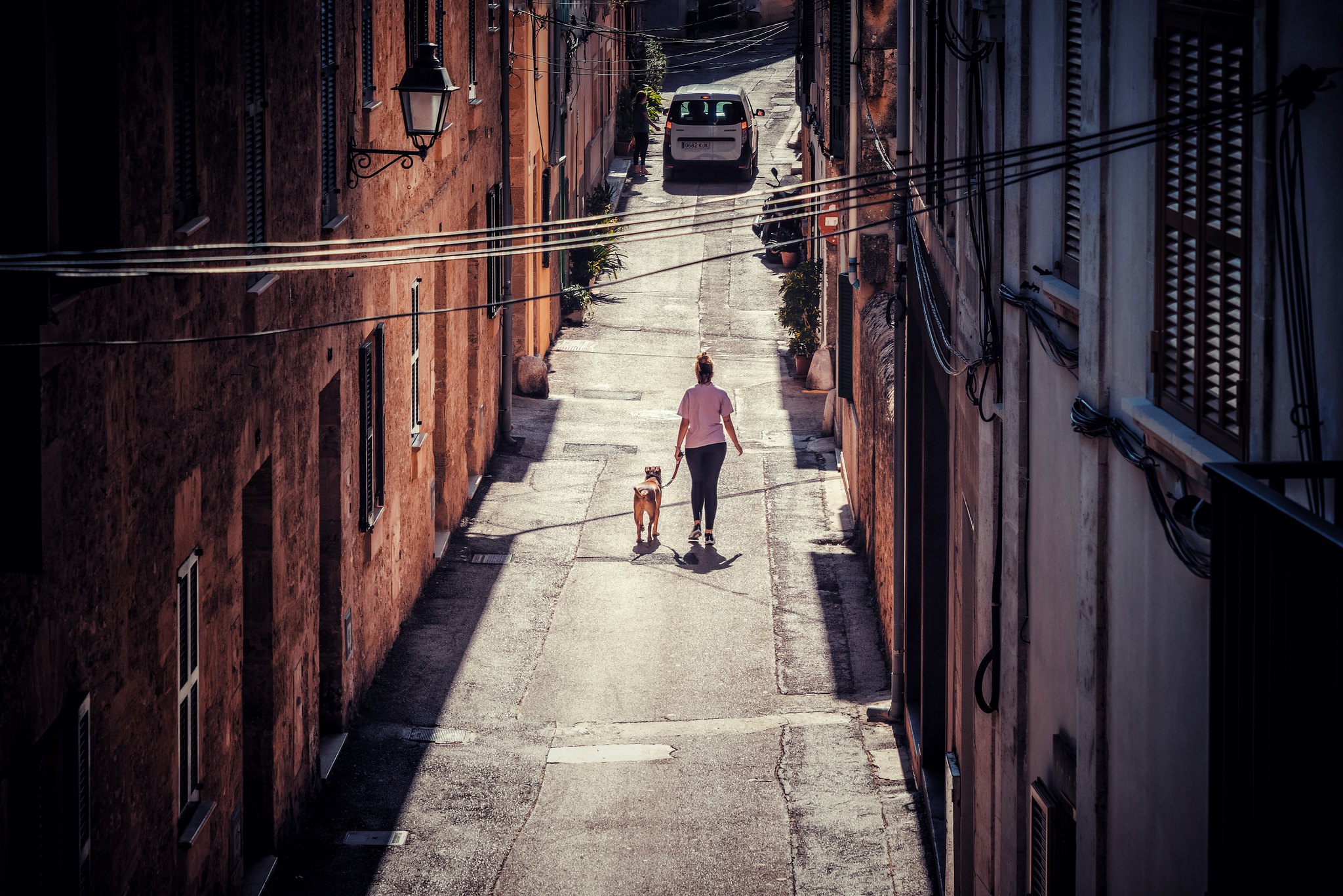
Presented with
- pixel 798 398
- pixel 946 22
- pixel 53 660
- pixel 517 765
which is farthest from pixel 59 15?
pixel 798 398

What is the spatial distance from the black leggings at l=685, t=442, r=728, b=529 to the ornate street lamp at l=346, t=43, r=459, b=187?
5.29 metres

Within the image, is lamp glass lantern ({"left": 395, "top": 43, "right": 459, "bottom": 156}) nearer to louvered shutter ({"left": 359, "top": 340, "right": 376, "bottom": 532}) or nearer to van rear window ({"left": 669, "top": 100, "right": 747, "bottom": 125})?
louvered shutter ({"left": 359, "top": 340, "right": 376, "bottom": 532})

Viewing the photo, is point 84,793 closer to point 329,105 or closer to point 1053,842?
point 1053,842

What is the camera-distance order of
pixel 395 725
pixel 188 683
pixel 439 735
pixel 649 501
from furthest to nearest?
pixel 649 501, pixel 395 725, pixel 439 735, pixel 188 683

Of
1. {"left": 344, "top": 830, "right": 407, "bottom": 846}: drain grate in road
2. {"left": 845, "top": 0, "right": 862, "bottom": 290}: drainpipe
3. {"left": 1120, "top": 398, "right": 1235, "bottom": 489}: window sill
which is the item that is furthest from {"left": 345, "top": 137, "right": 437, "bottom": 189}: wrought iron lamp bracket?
{"left": 1120, "top": 398, "right": 1235, "bottom": 489}: window sill

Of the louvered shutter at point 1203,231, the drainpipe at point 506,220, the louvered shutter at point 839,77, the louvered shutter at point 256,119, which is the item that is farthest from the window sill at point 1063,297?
the drainpipe at point 506,220

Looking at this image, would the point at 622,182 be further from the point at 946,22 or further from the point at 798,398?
the point at 946,22

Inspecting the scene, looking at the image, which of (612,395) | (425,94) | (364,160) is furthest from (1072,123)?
(612,395)

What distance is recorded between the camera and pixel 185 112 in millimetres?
7543

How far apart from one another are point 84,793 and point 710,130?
3216 cm

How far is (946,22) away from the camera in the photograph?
33.3 ft

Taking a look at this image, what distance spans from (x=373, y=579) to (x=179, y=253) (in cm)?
578

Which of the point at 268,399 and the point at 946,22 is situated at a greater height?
the point at 946,22

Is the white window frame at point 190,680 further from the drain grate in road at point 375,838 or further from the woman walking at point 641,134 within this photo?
the woman walking at point 641,134
